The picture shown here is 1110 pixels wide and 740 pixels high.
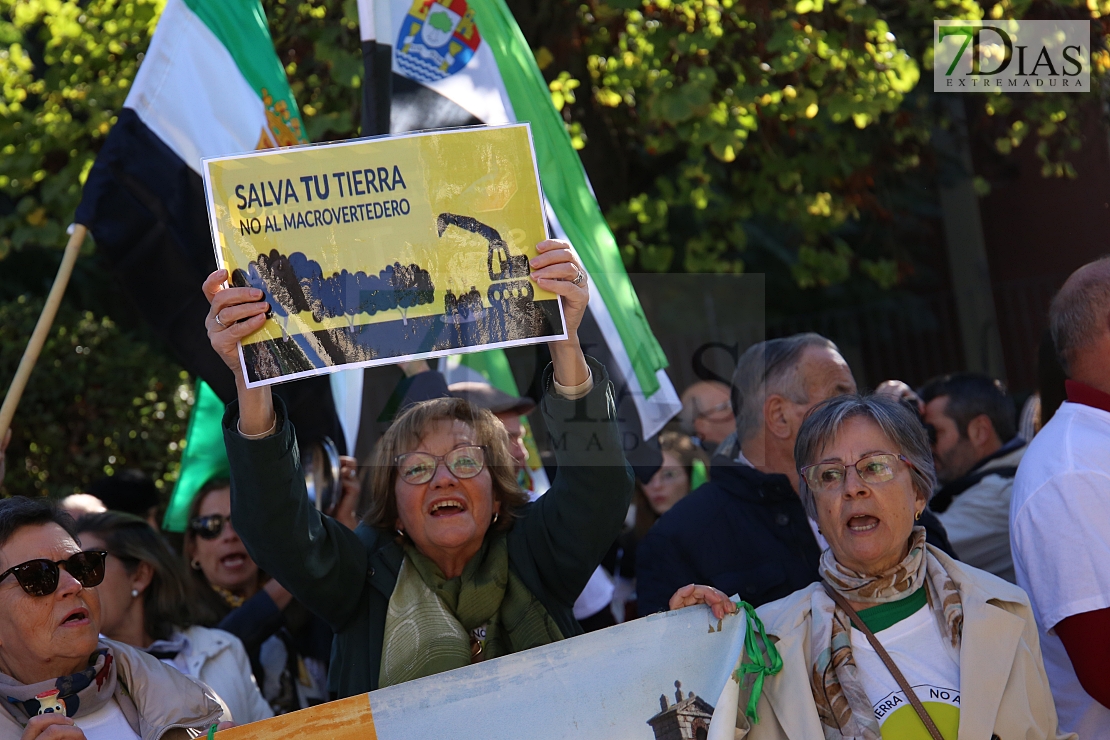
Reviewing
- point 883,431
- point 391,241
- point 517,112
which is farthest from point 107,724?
point 517,112

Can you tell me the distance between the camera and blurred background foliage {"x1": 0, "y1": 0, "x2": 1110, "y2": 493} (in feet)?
22.6

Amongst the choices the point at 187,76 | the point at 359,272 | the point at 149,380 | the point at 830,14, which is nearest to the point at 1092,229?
the point at 830,14

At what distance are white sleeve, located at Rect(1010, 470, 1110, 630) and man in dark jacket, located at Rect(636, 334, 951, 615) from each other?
452 millimetres

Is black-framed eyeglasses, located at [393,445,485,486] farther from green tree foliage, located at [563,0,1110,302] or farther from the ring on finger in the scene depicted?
green tree foliage, located at [563,0,1110,302]

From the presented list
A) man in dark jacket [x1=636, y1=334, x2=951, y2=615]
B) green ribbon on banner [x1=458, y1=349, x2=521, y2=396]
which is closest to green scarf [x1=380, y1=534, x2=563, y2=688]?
man in dark jacket [x1=636, y1=334, x2=951, y2=615]

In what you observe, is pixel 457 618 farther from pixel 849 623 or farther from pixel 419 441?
pixel 849 623

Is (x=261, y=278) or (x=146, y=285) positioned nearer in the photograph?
(x=261, y=278)

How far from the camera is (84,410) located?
7305 mm

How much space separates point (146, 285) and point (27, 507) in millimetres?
1633

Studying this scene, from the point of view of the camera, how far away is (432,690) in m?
2.67

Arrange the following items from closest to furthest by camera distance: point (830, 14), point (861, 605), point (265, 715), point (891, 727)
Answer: point (891, 727)
point (861, 605)
point (265, 715)
point (830, 14)

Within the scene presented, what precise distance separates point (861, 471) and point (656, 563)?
0.84m

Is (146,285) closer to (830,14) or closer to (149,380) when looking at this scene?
(149,380)

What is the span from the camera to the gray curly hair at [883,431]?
2.86 meters
